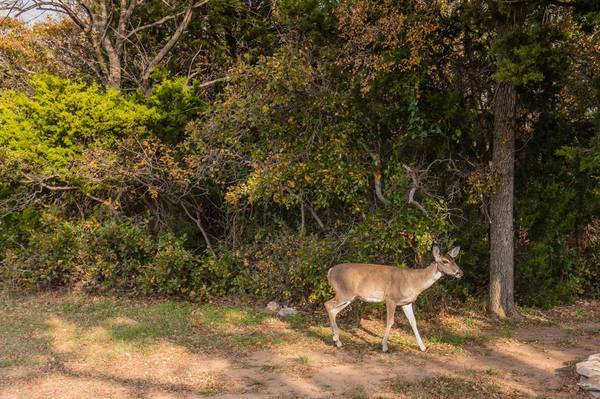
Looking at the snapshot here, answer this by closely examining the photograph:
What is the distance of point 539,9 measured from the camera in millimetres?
9938

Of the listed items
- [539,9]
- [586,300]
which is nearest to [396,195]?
[539,9]

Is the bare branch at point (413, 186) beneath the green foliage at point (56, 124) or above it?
beneath

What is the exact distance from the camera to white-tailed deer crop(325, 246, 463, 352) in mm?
8922

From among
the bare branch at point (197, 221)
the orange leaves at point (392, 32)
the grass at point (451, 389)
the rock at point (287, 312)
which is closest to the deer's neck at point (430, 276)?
the grass at point (451, 389)

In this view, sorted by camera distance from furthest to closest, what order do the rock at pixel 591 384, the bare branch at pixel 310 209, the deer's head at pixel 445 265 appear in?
the bare branch at pixel 310 209, the deer's head at pixel 445 265, the rock at pixel 591 384

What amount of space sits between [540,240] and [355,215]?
3.95 metres

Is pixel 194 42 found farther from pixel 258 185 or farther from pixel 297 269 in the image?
pixel 297 269

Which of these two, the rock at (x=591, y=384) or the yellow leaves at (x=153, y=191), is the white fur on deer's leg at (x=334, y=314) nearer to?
the rock at (x=591, y=384)

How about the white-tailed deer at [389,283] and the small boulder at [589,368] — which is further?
the white-tailed deer at [389,283]

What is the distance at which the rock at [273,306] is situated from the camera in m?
11.7

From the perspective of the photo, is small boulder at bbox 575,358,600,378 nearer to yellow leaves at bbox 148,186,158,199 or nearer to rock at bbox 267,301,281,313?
rock at bbox 267,301,281,313

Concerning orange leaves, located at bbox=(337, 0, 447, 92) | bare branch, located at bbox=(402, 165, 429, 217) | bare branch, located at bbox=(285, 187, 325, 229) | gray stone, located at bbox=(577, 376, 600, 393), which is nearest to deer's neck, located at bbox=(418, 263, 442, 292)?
bare branch, located at bbox=(402, 165, 429, 217)

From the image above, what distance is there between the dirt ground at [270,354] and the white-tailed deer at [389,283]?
1.98 feet

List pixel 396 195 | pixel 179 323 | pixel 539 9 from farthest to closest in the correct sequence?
pixel 396 195 → pixel 179 323 → pixel 539 9
